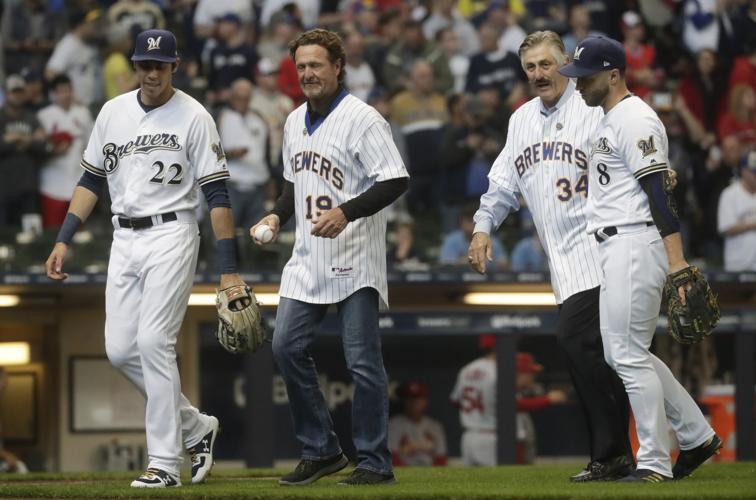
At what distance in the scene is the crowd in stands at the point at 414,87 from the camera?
454 inches

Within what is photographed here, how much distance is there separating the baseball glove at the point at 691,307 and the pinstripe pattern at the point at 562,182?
0.48 metres

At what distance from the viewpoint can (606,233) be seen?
6.03 meters

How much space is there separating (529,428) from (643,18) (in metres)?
5.02

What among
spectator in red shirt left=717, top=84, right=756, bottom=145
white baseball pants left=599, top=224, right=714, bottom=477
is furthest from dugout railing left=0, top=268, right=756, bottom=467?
white baseball pants left=599, top=224, right=714, bottom=477

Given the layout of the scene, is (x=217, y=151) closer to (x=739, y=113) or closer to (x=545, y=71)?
(x=545, y=71)

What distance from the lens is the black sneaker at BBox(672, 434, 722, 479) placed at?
6.24 m

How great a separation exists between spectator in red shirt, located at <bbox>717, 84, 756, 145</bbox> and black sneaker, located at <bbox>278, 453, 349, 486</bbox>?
742 centimetres

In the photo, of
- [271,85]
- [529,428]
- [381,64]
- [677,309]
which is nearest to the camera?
[677,309]

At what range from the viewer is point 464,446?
37.6 feet

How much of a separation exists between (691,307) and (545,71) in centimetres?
125

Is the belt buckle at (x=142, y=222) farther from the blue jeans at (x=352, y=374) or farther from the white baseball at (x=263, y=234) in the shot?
the blue jeans at (x=352, y=374)

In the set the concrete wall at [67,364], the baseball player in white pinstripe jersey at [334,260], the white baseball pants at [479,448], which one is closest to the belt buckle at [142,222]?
the baseball player in white pinstripe jersey at [334,260]

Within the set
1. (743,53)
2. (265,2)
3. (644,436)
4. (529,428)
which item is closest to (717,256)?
(529,428)

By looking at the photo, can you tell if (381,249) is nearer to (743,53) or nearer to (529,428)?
(529,428)
